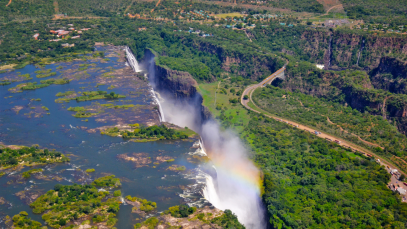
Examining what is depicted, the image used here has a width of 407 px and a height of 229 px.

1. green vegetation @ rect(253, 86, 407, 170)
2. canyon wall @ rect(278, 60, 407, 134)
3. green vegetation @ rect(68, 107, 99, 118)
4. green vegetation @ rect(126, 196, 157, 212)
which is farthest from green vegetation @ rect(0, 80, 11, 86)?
canyon wall @ rect(278, 60, 407, 134)

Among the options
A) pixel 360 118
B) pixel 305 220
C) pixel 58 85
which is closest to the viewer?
pixel 305 220

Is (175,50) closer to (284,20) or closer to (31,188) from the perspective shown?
(284,20)

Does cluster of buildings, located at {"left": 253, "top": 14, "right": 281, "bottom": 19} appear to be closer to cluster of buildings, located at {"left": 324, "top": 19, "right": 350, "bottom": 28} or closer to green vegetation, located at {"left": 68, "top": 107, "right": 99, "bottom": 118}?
cluster of buildings, located at {"left": 324, "top": 19, "right": 350, "bottom": 28}

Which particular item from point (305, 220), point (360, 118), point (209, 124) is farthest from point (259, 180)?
point (360, 118)

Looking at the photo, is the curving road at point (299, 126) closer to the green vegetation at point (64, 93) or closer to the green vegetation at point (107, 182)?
the green vegetation at point (107, 182)

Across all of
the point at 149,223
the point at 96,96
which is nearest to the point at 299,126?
the point at 149,223
